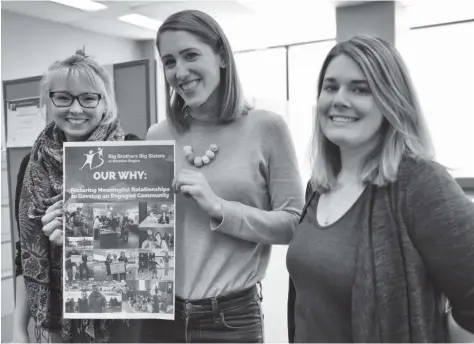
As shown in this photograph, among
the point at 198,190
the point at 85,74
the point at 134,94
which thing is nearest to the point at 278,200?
the point at 198,190

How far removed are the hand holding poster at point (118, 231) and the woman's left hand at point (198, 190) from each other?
0.03 m

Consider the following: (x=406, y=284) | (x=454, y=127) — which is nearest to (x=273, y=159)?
(x=406, y=284)

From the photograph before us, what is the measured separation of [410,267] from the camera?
833mm

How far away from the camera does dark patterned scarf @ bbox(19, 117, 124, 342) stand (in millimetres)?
1179

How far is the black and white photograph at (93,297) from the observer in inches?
41.2

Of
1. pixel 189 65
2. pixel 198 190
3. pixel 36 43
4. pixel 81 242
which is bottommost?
pixel 81 242

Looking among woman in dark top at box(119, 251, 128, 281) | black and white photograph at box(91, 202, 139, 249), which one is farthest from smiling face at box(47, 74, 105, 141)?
woman in dark top at box(119, 251, 128, 281)

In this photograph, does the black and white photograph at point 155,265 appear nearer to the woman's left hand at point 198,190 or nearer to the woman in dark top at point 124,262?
the woman in dark top at point 124,262

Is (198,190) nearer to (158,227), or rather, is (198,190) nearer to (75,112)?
(158,227)

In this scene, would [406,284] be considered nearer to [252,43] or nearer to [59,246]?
[59,246]

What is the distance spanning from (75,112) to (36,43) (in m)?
4.09

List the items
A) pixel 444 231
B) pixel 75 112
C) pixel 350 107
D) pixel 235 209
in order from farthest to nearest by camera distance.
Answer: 1. pixel 75 112
2. pixel 235 209
3. pixel 350 107
4. pixel 444 231

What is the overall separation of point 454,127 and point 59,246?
4.41 metres

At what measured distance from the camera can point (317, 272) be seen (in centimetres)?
91
